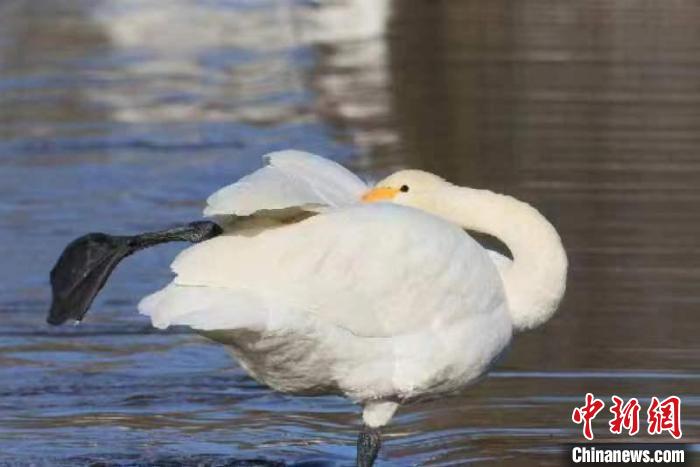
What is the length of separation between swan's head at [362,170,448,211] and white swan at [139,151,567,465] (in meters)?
0.27

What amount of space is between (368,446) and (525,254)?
36.5 inches

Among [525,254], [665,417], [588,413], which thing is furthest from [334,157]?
[525,254]

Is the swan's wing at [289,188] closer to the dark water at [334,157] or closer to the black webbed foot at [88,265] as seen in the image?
the black webbed foot at [88,265]

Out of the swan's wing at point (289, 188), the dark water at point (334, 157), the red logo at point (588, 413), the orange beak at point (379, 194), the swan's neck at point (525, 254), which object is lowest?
the dark water at point (334, 157)

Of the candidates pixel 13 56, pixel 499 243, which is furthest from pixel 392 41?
pixel 499 243

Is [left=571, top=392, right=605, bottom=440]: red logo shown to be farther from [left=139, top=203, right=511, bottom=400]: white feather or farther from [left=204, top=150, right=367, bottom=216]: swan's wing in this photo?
[left=204, top=150, right=367, bottom=216]: swan's wing

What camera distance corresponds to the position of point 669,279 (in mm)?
10352

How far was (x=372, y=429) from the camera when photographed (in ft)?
24.2

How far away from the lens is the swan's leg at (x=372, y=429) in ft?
23.9

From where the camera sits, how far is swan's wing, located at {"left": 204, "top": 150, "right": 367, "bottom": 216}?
6809mm
